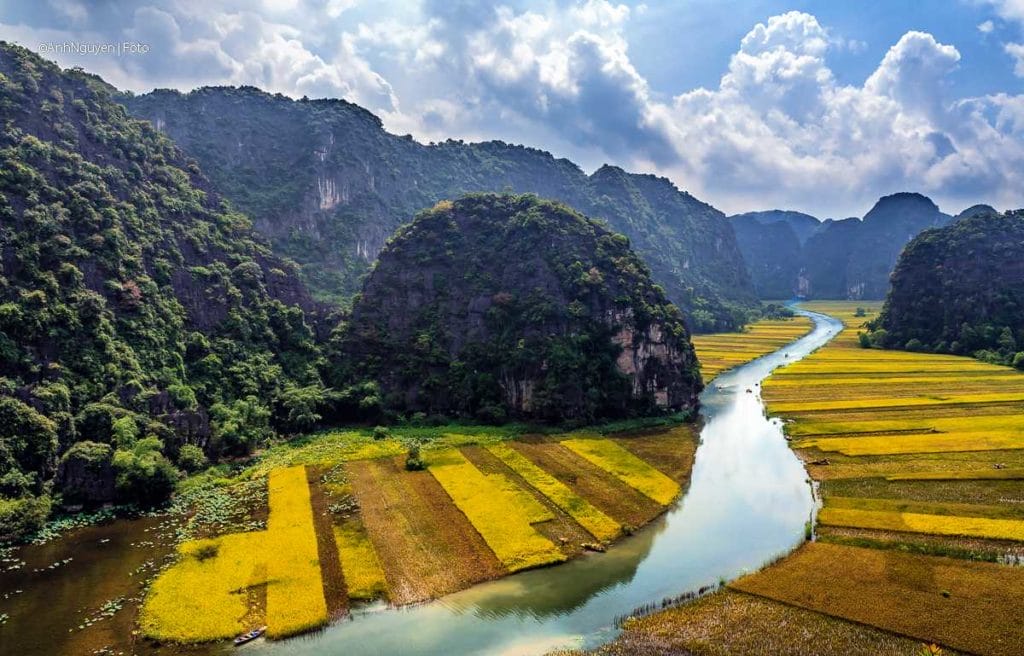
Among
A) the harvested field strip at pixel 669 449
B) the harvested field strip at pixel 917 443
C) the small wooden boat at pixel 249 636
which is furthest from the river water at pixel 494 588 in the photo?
the harvested field strip at pixel 917 443

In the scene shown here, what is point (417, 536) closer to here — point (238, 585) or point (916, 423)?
point (238, 585)

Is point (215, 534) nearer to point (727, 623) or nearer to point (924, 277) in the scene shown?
point (727, 623)

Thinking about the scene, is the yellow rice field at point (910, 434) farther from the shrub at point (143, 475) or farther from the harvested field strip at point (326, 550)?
the shrub at point (143, 475)

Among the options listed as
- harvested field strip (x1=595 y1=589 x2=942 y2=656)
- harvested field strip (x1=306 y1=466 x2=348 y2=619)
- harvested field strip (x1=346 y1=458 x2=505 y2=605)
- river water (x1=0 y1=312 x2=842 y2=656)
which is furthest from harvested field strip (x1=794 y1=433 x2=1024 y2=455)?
harvested field strip (x1=306 y1=466 x2=348 y2=619)

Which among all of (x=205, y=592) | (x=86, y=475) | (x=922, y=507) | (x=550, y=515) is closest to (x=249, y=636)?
(x=205, y=592)

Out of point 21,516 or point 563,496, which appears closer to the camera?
point 21,516

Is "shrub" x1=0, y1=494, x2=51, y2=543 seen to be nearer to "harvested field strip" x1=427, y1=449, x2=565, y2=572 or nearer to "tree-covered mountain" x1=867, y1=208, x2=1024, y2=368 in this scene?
"harvested field strip" x1=427, y1=449, x2=565, y2=572
